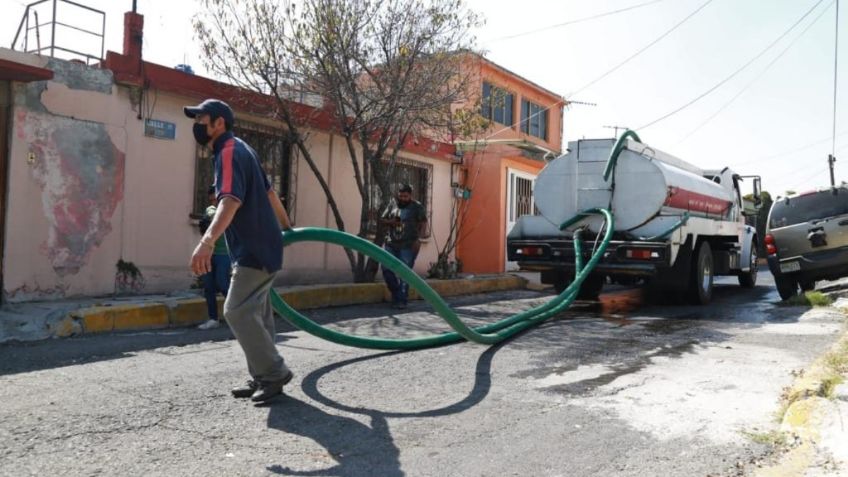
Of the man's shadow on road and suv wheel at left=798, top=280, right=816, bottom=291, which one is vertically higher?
suv wheel at left=798, top=280, right=816, bottom=291

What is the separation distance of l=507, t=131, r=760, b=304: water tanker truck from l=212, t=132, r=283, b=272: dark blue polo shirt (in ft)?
21.3

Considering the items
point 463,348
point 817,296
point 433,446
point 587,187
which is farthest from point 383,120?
point 433,446

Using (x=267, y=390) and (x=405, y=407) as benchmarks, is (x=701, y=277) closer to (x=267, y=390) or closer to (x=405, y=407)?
(x=405, y=407)

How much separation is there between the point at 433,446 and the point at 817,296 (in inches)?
358

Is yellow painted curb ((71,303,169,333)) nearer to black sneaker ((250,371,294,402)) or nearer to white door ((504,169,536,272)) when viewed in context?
black sneaker ((250,371,294,402))

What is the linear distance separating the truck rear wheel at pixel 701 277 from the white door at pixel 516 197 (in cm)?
585

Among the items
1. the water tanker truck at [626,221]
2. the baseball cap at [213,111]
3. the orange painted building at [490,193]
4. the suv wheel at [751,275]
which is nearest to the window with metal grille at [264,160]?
the water tanker truck at [626,221]

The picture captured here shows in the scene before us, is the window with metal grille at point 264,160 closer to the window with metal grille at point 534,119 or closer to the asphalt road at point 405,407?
the asphalt road at point 405,407

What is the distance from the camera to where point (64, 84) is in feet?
28.3

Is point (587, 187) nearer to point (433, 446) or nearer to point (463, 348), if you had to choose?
point (463, 348)

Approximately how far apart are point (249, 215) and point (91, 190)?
607 cm

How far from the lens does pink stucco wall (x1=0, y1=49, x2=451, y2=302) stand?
27.3 ft

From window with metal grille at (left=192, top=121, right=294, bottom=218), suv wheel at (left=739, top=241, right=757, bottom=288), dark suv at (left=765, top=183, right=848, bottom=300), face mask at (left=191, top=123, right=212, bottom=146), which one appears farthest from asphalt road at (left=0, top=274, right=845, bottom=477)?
suv wheel at (left=739, top=241, right=757, bottom=288)

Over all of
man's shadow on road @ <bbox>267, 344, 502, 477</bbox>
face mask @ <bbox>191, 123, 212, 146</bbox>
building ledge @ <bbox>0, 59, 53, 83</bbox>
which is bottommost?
man's shadow on road @ <bbox>267, 344, 502, 477</bbox>
